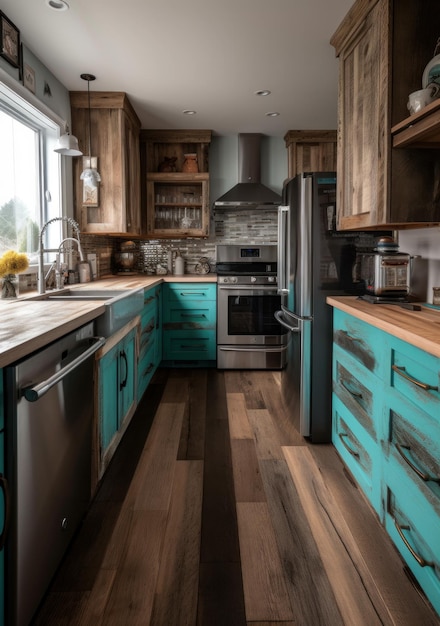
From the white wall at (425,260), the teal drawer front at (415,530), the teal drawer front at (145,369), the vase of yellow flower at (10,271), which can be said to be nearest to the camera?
the teal drawer front at (415,530)

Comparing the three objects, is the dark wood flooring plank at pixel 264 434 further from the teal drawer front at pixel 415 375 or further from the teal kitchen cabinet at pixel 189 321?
the teal kitchen cabinet at pixel 189 321

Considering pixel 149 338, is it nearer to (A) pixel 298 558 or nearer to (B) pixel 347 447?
(B) pixel 347 447

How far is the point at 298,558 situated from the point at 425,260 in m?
1.59

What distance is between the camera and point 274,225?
5.46 metres

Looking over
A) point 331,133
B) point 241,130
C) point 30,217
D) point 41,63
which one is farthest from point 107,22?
point 331,133

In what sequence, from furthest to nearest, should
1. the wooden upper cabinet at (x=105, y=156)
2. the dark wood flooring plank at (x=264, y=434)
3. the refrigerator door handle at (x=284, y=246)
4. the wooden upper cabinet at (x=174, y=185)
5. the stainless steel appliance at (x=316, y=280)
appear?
the wooden upper cabinet at (x=174, y=185) → the wooden upper cabinet at (x=105, y=156) → the refrigerator door handle at (x=284, y=246) → the stainless steel appliance at (x=316, y=280) → the dark wood flooring plank at (x=264, y=434)

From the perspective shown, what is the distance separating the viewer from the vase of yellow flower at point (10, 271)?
2.54 m

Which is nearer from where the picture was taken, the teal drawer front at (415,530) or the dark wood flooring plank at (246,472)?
the teal drawer front at (415,530)

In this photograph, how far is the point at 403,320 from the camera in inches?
72.4

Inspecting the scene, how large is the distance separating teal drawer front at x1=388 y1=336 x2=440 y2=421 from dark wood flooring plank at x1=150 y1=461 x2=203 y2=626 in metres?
0.95

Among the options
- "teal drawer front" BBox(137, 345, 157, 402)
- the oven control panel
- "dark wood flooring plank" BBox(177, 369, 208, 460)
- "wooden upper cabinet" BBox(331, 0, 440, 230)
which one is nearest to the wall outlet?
"teal drawer front" BBox(137, 345, 157, 402)

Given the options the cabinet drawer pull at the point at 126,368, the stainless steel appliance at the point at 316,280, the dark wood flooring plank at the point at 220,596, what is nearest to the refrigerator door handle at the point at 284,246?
the stainless steel appliance at the point at 316,280

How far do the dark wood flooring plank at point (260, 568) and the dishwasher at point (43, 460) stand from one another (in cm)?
64

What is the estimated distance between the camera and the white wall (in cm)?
242
